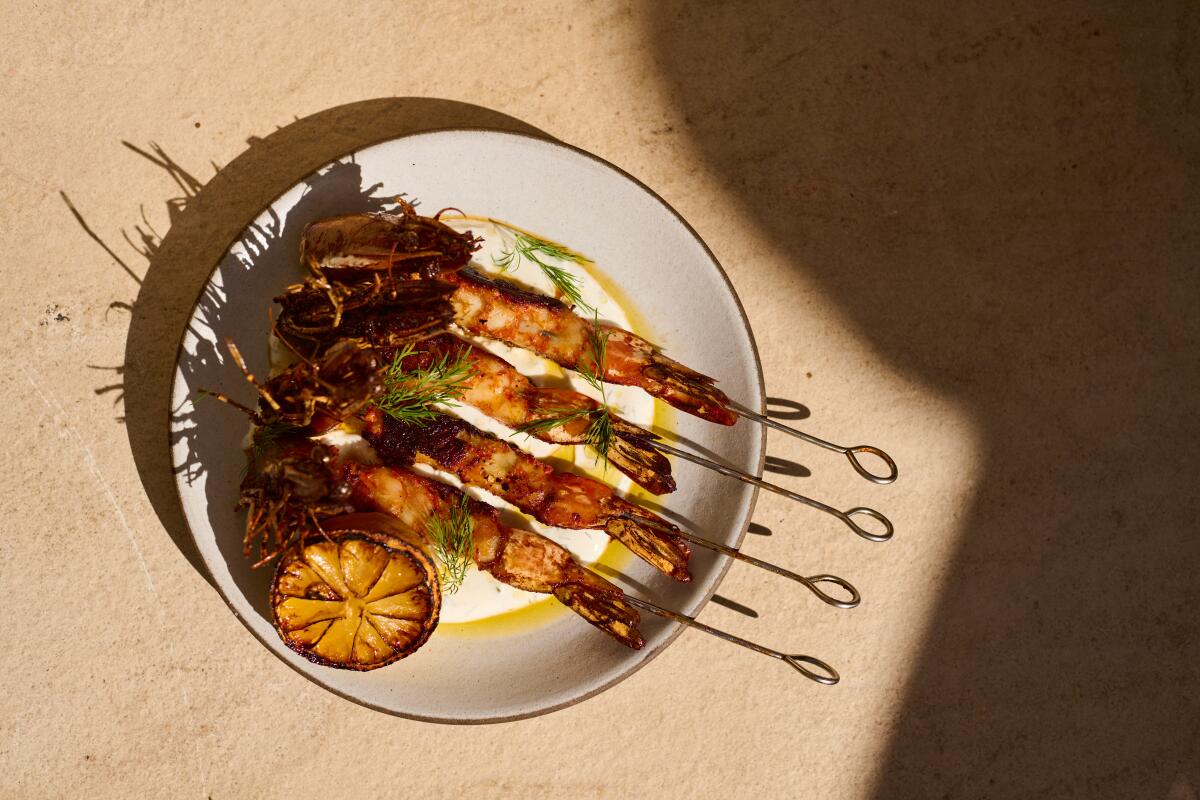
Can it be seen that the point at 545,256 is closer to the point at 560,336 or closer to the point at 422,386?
the point at 560,336

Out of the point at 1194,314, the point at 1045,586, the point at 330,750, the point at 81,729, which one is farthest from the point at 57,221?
the point at 1194,314

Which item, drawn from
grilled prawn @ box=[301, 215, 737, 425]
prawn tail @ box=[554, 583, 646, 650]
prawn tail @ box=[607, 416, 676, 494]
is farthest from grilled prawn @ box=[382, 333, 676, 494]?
prawn tail @ box=[554, 583, 646, 650]

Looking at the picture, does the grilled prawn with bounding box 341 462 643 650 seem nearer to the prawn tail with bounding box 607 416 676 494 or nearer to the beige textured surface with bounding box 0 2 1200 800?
the prawn tail with bounding box 607 416 676 494

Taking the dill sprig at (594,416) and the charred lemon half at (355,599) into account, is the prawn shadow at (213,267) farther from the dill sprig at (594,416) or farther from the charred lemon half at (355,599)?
the dill sprig at (594,416)

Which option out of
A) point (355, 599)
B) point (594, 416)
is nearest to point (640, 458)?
point (594, 416)

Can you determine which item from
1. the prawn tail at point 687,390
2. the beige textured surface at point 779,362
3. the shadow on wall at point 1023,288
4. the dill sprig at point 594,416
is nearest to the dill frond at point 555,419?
the dill sprig at point 594,416
